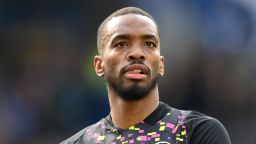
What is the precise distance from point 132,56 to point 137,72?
115 mm

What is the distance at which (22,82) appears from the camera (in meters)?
7.48

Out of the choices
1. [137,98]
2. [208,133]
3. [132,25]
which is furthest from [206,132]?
[132,25]

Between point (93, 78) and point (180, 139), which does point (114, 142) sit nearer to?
point (180, 139)

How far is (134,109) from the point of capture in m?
3.62

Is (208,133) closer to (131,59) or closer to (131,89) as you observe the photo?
(131,89)

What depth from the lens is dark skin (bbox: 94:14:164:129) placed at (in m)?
3.47

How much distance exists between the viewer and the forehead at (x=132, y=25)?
11.8 feet

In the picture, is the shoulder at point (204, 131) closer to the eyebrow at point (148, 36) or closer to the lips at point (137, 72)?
the lips at point (137, 72)

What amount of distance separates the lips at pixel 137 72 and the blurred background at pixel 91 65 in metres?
3.52

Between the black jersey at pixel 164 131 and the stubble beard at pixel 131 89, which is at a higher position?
the stubble beard at pixel 131 89

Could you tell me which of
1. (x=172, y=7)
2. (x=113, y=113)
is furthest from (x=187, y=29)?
(x=113, y=113)

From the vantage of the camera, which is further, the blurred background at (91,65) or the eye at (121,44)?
the blurred background at (91,65)

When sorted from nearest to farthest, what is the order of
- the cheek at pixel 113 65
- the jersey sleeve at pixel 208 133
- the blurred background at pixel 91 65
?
1. the jersey sleeve at pixel 208 133
2. the cheek at pixel 113 65
3. the blurred background at pixel 91 65

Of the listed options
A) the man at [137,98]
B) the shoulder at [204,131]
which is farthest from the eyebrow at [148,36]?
the shoulder at [204,131]
